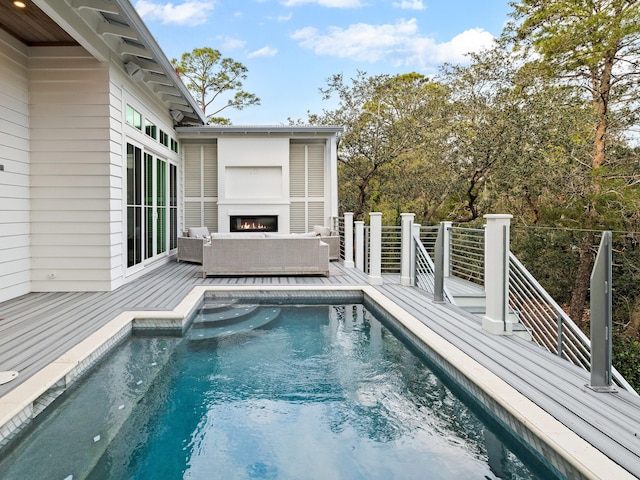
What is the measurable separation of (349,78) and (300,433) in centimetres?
1366

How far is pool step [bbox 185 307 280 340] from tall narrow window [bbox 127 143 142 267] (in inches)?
102

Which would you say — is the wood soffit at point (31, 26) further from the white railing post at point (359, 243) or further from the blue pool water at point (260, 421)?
the white railing post at point (359, 243)

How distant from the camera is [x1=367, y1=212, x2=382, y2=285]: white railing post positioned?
6863 mm

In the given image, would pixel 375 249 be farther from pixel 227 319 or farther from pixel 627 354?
pixel 627 354

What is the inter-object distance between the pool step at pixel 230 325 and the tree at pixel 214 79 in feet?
58.4

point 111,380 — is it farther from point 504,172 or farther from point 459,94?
point 459,94

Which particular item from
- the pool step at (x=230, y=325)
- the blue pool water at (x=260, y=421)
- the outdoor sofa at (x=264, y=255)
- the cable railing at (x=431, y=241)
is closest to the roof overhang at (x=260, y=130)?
the cable railing at (x=431, y=241)

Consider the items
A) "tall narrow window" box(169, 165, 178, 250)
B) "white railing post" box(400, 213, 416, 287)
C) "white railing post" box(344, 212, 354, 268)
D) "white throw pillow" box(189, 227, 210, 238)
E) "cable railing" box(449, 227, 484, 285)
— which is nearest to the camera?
"cable railing" box(449, 227, 484, 285)

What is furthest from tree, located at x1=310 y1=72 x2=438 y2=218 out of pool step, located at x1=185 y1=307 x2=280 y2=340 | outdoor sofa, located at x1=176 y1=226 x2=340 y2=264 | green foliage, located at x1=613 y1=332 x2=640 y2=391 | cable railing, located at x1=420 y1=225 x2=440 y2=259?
pool step, located at x1=185 y1=307 x2=280 y2=340

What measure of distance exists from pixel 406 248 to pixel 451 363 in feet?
11.7

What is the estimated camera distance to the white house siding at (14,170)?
5320 mm

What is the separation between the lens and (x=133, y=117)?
7105 millimetres

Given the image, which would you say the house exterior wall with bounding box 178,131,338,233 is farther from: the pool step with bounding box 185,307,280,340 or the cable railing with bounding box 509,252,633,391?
the cable railing with bounding box 509,252,633,391

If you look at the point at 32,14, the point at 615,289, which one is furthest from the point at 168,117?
the point at 615,289
